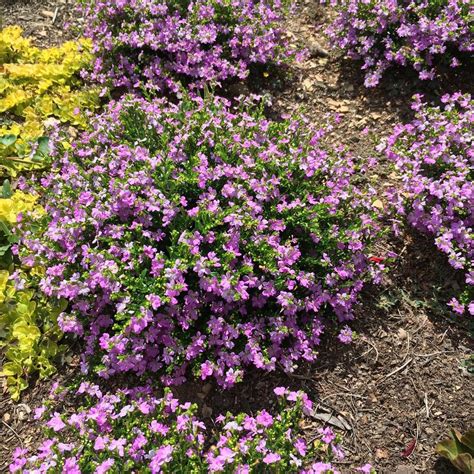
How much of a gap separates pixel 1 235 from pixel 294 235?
1821 mm

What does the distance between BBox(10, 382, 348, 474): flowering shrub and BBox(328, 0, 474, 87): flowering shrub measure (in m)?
2.73

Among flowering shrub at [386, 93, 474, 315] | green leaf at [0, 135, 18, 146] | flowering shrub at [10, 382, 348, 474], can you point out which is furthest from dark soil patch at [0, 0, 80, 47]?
flowering shrub at [10, 382, 348, 474]

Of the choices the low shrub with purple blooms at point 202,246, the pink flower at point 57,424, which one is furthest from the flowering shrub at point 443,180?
the pink flower at point 57,424

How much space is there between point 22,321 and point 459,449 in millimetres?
2373

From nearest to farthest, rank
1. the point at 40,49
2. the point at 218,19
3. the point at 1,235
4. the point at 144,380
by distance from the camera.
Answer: the point at 144,380 < the point at 1,235 < the point at 218,19 < the point at 40,49

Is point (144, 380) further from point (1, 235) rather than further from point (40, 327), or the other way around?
point (1, 235)

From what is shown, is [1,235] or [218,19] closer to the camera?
→ [1,235]

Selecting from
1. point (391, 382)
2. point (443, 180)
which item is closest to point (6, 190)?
point (391, 382)

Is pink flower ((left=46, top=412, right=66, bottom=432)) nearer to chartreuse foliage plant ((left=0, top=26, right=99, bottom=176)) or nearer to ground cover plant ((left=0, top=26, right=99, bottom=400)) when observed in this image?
ground cover plant ((left=0, top=26, right=99, bottom=400))

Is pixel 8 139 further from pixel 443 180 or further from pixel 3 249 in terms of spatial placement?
pixel 443 180

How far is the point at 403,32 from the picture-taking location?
149 inches

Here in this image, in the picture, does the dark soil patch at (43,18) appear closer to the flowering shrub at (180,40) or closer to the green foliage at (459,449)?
the flowering shrub at (180,40)

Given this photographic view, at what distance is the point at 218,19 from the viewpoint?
4.05 meters

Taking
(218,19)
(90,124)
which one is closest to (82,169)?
(90,124)
